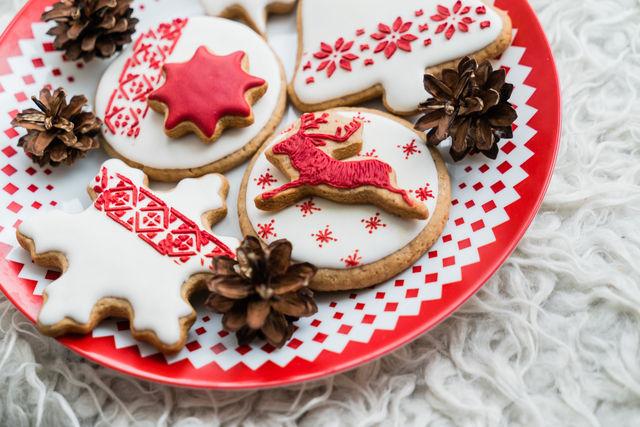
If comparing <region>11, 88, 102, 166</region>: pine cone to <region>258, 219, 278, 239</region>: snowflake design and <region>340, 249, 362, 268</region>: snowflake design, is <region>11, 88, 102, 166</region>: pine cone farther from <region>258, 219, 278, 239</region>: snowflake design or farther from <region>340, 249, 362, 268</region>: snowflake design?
<region>340, 249, 362, 268</region>: snowflake design

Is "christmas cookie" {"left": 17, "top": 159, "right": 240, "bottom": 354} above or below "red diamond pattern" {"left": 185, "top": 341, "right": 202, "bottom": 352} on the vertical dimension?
above

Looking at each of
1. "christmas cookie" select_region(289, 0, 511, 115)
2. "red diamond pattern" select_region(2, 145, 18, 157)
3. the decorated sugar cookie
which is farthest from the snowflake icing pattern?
"red diamond pattern" select_region(2, 145, 18, 157)

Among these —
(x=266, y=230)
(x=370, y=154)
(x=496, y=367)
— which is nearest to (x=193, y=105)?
(x=266, y=230)

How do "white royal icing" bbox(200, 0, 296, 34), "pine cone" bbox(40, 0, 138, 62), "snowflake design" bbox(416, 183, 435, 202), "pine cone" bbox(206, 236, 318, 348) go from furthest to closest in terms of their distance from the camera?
1. "white royal icing" bbox(200, 0, 296, 34)
2. "pine cone" bbox(40, 0, 138, 62)
3. "snowflake design" bbox(416, 183, 435, 202)
4. "pine cone" bbox(206, 236, 318, 348)

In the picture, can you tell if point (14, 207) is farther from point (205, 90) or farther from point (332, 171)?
point (332, 171)

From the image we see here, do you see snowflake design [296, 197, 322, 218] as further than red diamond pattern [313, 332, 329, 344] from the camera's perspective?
Yes

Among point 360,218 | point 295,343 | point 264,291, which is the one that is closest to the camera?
point 264,291
